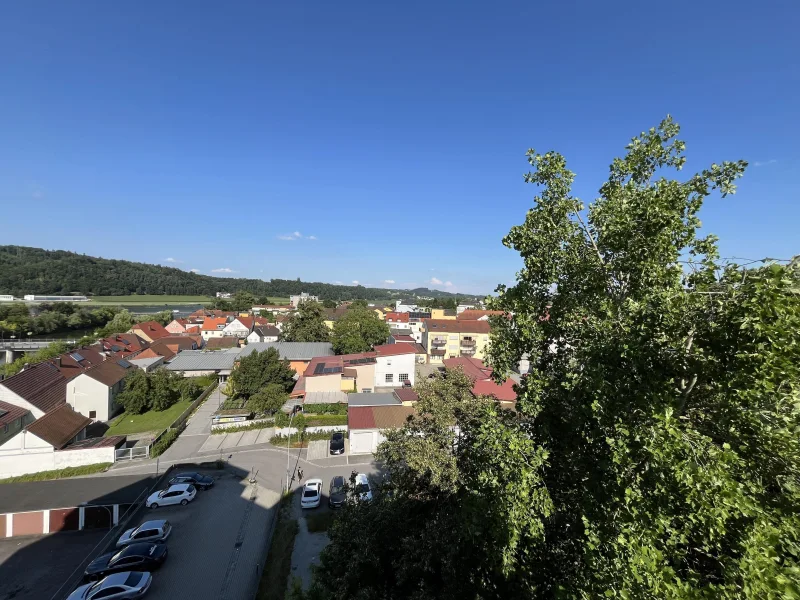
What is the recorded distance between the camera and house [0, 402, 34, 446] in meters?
19.6

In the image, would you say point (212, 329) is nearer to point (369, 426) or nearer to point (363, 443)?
point (363, 443)

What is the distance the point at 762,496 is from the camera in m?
4.13

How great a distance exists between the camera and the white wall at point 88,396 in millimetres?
25766

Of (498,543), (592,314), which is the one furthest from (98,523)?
(592,314)

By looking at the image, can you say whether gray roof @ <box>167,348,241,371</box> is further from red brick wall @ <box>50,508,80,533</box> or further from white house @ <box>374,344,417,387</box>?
red brick wall @ <box>50,508,80,533</box>

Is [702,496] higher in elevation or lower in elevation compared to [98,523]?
higher

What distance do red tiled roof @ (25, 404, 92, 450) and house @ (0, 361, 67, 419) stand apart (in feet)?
4.66

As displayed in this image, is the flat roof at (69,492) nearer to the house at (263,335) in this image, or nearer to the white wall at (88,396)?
the white wall at (88,396)

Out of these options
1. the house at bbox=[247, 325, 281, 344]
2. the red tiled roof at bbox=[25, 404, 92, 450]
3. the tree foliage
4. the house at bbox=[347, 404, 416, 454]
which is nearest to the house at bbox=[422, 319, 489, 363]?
the house at bbox=[347, 404, 416, 454]

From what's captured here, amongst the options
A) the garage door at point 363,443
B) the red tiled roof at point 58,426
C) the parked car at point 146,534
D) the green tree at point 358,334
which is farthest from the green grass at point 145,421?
the green tree at point 358,334

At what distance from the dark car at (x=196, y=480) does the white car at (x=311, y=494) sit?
17.8ft

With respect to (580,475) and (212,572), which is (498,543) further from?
(212,572)

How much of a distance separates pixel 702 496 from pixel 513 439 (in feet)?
6.99

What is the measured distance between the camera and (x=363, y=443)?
867 inches
